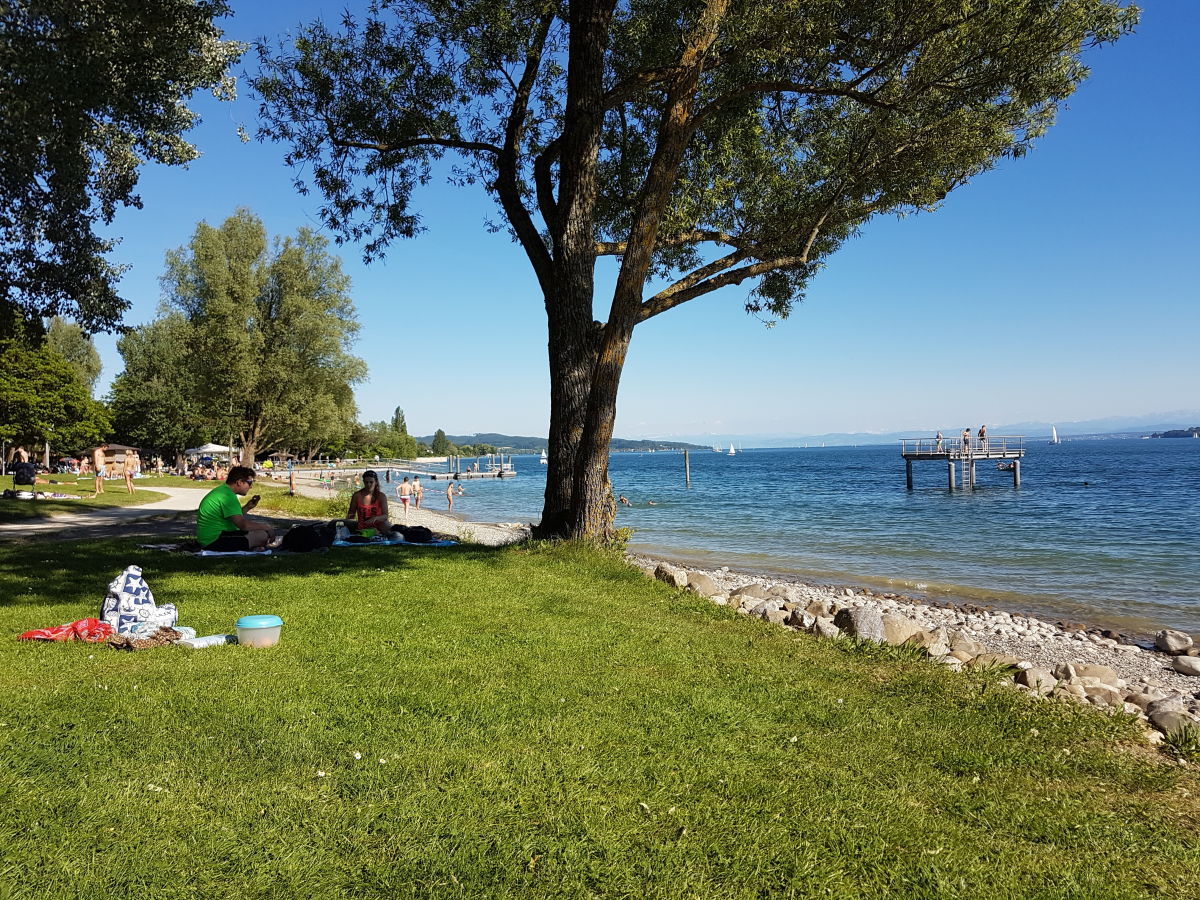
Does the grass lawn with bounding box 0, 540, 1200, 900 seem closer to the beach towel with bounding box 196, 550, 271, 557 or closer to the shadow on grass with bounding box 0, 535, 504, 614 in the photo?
the shadow on grass with bounding box 0, 535, 504, 614

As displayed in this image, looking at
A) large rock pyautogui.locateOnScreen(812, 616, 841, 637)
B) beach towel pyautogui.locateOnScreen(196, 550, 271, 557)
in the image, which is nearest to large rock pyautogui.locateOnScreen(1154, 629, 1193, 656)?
large rock pyautogui.locateOnScreen(812, 616, 841, 637)

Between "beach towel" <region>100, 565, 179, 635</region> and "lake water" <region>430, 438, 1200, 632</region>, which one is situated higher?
"beach towel" <region>100, 565, 179, 635</region>

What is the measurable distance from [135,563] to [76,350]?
61783mm

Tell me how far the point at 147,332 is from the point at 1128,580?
64.6 metres

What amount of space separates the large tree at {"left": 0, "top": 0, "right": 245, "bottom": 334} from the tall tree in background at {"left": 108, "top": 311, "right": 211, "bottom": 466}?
50.1 meters

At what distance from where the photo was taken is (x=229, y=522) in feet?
33.6

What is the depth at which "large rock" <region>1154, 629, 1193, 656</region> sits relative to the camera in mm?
10391

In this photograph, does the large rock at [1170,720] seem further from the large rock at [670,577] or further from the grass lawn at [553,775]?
the large rock at [670,577]

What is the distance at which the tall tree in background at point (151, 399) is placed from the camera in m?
58.0

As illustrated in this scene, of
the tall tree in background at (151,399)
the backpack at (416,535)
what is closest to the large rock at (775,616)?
the backpack at (416,535)

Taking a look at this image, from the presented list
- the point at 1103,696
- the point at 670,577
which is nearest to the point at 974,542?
the point at 670,577

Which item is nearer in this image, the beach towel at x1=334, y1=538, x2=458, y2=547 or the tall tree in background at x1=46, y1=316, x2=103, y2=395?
the beach towel at x1=334, y1=538, x2=458, y2=547

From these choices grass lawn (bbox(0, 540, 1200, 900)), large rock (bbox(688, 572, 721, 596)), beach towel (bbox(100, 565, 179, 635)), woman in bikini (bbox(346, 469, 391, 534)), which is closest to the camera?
grass lawn (bbox(0, 540, 1200, 900))

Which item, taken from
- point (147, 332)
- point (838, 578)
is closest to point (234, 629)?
point (838, 578)
